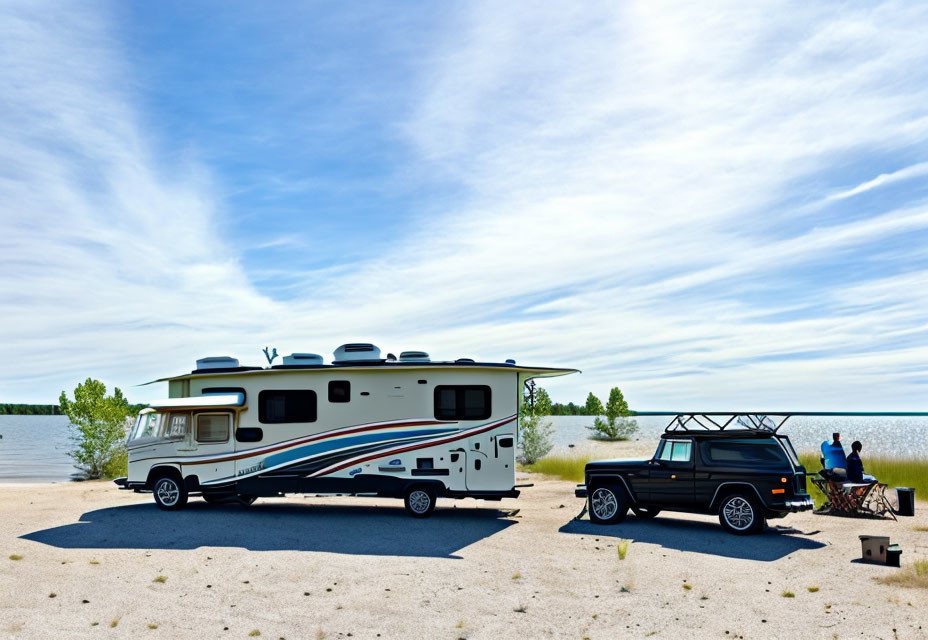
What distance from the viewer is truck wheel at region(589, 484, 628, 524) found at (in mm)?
15023

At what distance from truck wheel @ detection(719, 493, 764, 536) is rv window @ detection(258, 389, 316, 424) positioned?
26.9ft

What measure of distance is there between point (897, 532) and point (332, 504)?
1163 cm

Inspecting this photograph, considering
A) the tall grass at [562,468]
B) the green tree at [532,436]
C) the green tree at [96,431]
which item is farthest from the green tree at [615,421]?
the green tree at [96,431]

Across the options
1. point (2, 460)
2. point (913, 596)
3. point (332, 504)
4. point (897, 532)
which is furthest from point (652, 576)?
point (2, 460)

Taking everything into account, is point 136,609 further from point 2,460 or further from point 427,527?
point 2,460

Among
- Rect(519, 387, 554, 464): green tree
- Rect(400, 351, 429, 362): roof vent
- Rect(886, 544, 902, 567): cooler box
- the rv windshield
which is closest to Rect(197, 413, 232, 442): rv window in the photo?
the rv windshield

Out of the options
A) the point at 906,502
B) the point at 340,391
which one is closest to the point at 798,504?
the point at 906,502

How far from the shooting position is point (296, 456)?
16578 mm

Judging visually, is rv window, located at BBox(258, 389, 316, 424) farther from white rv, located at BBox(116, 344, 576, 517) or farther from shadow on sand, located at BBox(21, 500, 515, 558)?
shadow on sand, located at BBox(21, 500, 515, 558)

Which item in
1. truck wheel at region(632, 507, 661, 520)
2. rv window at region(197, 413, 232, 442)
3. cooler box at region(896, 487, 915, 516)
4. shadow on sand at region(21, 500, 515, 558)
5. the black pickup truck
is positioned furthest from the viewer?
rv window at region(197, 413, 232, 442)

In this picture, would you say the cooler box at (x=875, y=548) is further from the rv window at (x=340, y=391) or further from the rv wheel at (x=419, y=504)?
the rv window at (x=340, y=391)

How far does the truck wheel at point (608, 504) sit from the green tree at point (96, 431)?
72.0 feet

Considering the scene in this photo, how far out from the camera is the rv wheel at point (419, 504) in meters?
16.1

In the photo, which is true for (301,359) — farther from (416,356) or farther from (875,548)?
(875,548)
